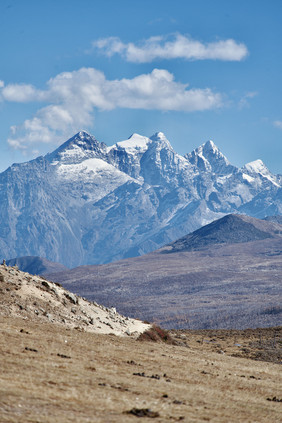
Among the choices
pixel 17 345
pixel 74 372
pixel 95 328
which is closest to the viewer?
pixel 74 372

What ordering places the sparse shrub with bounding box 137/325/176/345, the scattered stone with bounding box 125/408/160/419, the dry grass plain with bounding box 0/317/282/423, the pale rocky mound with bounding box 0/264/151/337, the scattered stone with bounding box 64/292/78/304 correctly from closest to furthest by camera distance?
the dry grass plain with bounding box 0/317/282/423 < the scattered stone with bounding box 125/408/160/419 < the pale rocky mound with bounding box 0/264/151/337 < the sparse shrub with bounding box 137/325/176/345 < the scattered stone with bounding box 64/292/78/304

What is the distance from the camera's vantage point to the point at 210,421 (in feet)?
99.6

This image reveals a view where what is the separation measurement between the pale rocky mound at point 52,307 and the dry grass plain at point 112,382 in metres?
3.50

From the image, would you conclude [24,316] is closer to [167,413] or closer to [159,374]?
[159,374]

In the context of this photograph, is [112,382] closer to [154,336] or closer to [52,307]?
[52,307]

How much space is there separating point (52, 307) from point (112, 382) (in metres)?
28.3

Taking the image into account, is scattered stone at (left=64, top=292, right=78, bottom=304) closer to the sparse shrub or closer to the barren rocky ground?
the barren rocky ground

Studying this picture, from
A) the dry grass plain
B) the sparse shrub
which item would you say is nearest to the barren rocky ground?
the dry grass plain

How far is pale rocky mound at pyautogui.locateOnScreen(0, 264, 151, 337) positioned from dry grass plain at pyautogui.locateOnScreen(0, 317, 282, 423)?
3.50m

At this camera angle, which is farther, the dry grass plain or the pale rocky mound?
the pale rocky mound

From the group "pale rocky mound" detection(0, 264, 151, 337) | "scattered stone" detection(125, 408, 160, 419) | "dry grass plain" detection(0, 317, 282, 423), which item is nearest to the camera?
"dry grass plain" detection(0, 317, 282, 423)

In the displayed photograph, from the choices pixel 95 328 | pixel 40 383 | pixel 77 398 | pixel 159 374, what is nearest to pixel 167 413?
pixel 77 398

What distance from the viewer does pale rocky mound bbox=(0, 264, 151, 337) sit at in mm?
59438

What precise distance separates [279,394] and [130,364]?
1153 cm
